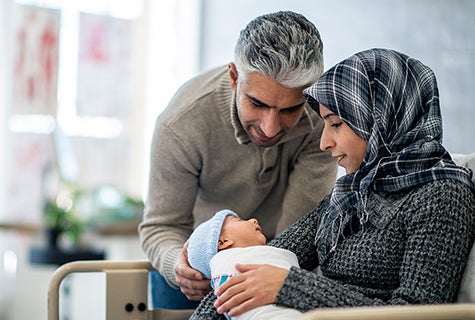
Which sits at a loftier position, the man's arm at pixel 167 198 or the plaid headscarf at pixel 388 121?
the plaid headscarf at pixel 388 121

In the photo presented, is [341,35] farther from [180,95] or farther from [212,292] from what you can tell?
[212,292]

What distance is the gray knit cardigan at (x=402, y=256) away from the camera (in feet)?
4.93

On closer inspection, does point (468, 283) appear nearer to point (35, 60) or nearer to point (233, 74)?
point (233, 74)

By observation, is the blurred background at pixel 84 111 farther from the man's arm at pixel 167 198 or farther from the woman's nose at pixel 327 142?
the woman's nose at pixel 327 142

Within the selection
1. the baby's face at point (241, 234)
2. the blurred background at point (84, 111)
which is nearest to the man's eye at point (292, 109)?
the baby's face at point (241, 234)

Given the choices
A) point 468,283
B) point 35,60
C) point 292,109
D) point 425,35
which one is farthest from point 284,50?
point 35,60

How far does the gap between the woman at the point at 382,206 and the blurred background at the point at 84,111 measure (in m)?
1.65

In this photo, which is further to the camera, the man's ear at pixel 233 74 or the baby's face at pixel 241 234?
the man's ear at pixel 233 74

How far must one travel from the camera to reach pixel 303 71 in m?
1.82

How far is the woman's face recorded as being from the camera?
1697 mm

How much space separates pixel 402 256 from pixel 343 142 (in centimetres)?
28

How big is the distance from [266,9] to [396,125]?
2.28m

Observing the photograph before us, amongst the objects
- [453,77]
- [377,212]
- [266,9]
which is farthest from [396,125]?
[266,9]

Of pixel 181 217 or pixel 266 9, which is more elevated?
pixel 266 9
